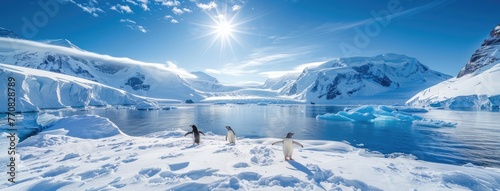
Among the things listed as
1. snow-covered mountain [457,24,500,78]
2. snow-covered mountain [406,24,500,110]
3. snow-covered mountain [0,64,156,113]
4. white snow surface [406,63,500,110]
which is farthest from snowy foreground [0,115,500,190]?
snow-covered mountain [457,24,500,78]

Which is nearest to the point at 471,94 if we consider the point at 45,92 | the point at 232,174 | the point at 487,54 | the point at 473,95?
the point at 473,95

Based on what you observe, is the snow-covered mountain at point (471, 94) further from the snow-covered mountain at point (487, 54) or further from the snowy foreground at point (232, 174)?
the snowy foreground at point (232, 174)

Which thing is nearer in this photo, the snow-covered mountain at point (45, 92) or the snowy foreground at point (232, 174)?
the snowy foreground at point (232, 174)

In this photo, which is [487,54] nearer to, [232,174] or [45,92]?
[232,174]

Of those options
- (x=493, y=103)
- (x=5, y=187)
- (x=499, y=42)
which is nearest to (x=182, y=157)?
(x=5, y=187)

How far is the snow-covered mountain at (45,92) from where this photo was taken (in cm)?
5134

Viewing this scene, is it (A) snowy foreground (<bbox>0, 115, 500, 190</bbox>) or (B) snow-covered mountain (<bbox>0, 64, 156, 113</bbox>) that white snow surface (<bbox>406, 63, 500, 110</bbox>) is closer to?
(A) snowy foreground (<bbox>0, 115, 500, 190</bbox>)

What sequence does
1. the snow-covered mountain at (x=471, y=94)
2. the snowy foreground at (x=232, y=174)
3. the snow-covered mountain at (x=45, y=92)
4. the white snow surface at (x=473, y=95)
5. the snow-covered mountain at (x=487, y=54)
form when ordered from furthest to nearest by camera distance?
1. the snow-covered mountain at (x=487, y=54)
2. the snow-covered mountain at (x=471, y=94)
3. the white snow surface at (x=473, y=95)
4. the snow-covered mountain at (x=45, y=92)
5. the snowy foreground at (x=232, y=174)

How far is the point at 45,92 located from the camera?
201 feet

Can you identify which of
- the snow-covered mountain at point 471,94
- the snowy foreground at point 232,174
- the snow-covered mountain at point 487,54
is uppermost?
the snow-covered mountain at point 487,54

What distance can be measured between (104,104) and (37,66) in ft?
563

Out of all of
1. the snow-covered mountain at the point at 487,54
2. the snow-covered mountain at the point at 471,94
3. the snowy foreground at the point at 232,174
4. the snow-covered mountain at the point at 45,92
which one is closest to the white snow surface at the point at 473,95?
the snow-covered mountain at the point at 471,94

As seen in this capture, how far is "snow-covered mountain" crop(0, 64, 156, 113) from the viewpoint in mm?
51344

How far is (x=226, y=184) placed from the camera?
5.84 m
